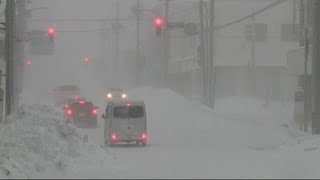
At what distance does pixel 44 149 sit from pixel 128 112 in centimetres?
1114

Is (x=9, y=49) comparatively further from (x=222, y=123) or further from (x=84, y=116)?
(x=222, y=123)

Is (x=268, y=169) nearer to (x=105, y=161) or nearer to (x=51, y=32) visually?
(x=105, y=161)

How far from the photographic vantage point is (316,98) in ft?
94.6

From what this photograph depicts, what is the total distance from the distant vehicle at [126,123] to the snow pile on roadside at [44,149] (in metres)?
4.45

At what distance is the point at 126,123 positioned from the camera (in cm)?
2981

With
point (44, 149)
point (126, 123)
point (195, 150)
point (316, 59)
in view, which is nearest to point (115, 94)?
point (126, 123)

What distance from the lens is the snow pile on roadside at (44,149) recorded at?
16.8 meters

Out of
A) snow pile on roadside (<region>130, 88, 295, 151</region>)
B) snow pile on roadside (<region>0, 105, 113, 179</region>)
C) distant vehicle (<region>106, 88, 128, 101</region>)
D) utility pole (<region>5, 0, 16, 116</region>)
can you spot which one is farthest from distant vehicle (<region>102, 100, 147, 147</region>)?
distant vehicle (<region>106, 88, 128, 101</region>)

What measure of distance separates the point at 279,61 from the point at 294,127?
31.2 metres

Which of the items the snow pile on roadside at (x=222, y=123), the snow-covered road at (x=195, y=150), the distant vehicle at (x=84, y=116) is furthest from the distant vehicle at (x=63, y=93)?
the distant vehicle at (x=84, y=116)

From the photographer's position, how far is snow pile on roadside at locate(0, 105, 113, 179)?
55.1 ft

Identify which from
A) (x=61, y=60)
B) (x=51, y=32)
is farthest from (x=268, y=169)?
(x=61, y=60)

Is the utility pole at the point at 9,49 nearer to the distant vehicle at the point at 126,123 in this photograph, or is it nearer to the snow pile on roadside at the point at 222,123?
the distant vehicle at the point at 126,123

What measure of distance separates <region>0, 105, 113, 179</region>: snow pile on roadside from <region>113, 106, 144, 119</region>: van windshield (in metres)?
4.66
